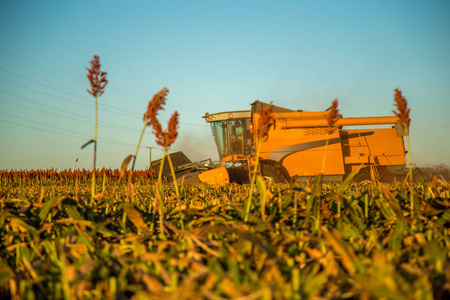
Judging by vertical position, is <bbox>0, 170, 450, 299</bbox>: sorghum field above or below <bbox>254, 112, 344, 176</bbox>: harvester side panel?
below

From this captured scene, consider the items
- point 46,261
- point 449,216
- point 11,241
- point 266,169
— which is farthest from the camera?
point 266,169

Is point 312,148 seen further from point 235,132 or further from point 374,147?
point 235,132

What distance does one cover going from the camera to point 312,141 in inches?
642

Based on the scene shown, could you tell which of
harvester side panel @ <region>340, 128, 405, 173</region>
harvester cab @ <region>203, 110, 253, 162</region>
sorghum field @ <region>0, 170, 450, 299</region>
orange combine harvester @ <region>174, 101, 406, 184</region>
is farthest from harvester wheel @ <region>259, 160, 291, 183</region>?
sorghum field @ <region>0, 170, 450, 299</region>

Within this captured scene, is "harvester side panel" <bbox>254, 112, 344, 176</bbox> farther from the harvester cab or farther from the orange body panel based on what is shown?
the harvester cab

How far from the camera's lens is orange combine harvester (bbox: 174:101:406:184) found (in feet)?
52.7

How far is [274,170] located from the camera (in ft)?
51.4

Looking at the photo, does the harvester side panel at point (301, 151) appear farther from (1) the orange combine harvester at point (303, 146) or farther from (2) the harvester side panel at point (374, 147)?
(2) the harvester side panel at point (374, 147)

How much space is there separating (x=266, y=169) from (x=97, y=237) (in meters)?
14.3

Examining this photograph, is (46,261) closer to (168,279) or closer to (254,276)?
(168,279)

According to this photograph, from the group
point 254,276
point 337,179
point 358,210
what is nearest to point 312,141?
point 337,179

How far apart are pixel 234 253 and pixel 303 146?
613 inches

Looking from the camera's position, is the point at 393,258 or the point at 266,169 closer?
the point at 393,258

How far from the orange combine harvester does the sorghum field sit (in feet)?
44.0
